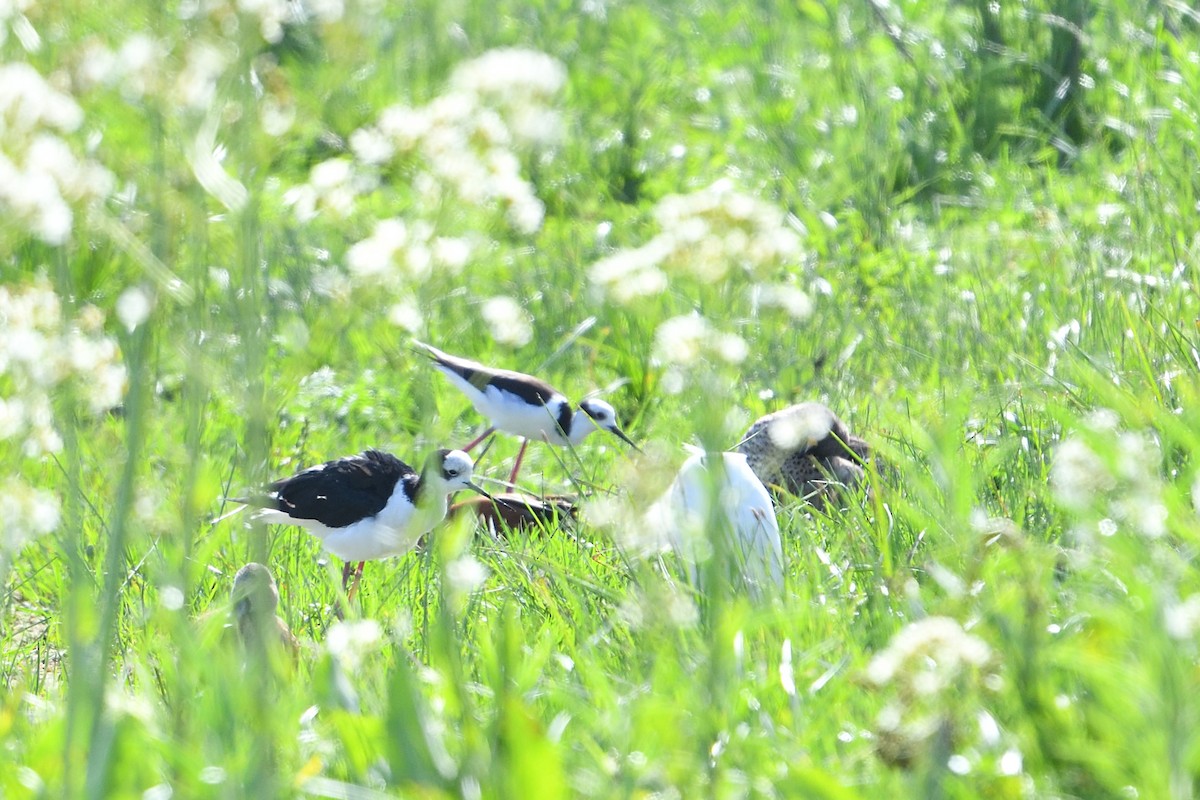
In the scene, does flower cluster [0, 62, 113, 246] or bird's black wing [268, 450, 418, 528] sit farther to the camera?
bird's black wing [268, 450, 418, 528]

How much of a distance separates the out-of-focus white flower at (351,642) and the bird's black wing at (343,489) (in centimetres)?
182

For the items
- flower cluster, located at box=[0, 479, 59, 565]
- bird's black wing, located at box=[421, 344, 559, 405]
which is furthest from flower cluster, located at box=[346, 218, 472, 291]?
bird's black wing, located at box=[421, 344, 559, 405]

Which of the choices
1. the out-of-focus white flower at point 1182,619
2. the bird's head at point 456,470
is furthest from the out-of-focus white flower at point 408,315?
the bird's head at point 456,470

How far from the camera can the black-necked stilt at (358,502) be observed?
4.28 m

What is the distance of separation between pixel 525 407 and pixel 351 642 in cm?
287

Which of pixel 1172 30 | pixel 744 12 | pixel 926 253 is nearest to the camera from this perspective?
pixel 926 253

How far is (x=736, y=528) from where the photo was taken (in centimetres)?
332

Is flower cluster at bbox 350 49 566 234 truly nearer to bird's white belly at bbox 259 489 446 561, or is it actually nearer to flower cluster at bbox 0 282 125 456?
flower cluster at bbox 0 282 125 456

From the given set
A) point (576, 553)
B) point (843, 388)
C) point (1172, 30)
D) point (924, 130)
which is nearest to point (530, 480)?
point (843, 388)

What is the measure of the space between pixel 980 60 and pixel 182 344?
5.75m

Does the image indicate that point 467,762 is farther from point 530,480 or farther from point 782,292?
point 530,480

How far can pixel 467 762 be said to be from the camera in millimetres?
1948

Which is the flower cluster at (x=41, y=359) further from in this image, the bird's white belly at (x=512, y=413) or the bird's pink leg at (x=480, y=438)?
the bird's pink leg at (x=480, y=438)

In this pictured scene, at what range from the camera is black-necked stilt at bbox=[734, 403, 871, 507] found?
4.43 metres
